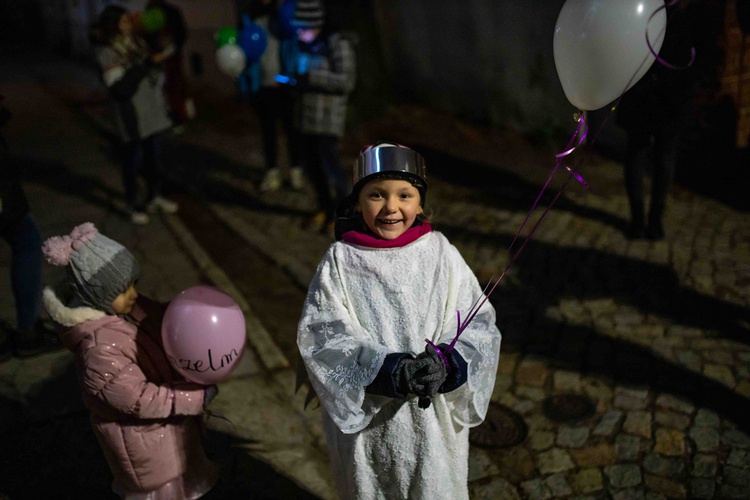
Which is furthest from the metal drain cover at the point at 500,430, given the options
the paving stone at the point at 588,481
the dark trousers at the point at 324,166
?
the dark trousers at the point at 324,166

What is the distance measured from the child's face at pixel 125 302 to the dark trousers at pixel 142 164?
143 inches

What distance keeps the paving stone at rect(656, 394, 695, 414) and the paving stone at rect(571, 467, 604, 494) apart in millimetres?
693

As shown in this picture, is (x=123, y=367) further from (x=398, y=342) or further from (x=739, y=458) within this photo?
(x=739, y=458)

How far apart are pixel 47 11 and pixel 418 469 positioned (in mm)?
19423

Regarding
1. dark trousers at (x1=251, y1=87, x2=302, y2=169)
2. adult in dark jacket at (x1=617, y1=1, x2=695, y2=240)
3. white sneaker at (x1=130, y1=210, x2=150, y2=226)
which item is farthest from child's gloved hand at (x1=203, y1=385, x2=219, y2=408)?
dark trousers at (x1=251, y1=87, x2=302, y2=169)

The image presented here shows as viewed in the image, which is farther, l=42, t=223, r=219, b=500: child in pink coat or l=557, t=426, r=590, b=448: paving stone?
l=557, t=426, r=590, b=448: paving stone

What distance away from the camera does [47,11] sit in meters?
17.9

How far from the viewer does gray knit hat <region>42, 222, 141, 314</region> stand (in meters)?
2.50

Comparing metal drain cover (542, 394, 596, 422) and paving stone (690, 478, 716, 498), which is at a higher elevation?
paving stone (690, 478, 716, 498)

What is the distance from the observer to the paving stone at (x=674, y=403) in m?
3.70

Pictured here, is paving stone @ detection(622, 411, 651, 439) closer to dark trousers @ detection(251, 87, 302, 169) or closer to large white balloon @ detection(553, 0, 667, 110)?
large white balloon @ detection(553, 0, 667, 110)

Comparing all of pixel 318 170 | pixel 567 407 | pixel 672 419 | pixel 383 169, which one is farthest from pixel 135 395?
pixel 318 170

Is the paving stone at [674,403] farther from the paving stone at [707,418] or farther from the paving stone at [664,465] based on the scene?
the paving stone at [664,465]

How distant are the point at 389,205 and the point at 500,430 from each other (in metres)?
1.90
